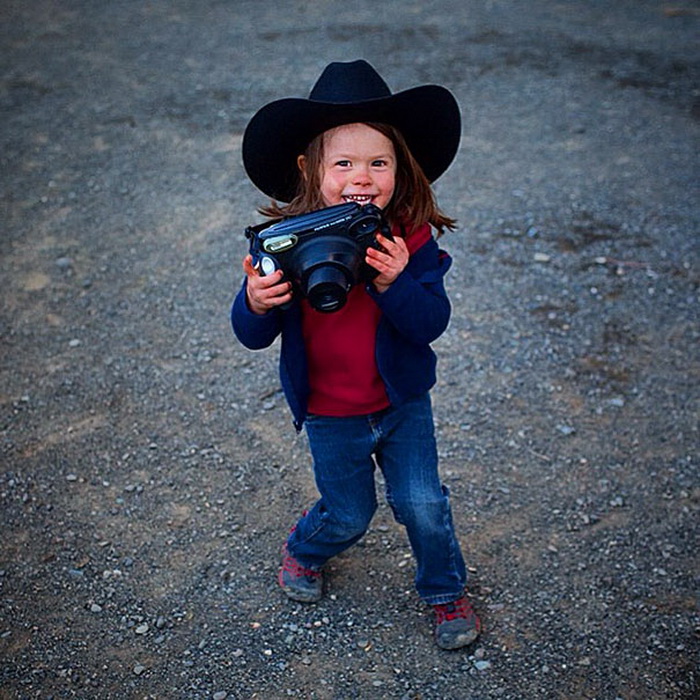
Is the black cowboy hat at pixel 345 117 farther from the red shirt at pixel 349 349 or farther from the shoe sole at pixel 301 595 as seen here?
the shoe sole at pixel 301 595

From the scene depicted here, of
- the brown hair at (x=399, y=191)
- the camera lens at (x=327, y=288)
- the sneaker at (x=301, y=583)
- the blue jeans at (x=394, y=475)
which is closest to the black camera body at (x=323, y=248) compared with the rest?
the camera lens at (x=327, y=288)

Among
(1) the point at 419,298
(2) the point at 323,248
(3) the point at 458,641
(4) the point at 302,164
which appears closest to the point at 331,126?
(4) the point at 302,164

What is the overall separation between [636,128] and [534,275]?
2.20 meters

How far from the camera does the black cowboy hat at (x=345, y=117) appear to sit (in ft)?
7.55

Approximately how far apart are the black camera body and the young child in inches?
2.2

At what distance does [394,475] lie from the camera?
2.64 m

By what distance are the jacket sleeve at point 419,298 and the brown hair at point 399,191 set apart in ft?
0.29

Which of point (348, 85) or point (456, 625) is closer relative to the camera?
point (348, 85)

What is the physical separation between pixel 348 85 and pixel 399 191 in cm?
33

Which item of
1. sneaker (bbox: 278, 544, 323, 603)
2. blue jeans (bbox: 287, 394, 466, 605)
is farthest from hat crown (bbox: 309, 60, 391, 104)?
sneaker (bbox: 278, 544, 323, 603)

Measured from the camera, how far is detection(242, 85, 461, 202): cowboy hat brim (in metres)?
2.30

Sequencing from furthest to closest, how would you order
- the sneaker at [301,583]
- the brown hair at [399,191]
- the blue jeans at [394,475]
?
the sneaker at [301,583]
the blue jeans at [394,475]
the brown hair at [399,191]

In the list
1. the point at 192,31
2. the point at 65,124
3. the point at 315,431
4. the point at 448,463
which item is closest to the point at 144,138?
the point at 65,124

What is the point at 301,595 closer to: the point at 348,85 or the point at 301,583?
the point at 301,583
